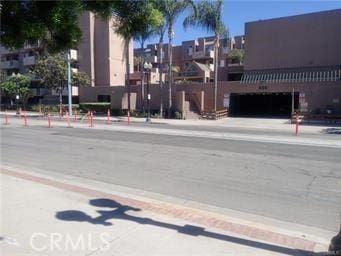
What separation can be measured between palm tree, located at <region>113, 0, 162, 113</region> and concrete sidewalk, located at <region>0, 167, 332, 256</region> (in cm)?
256

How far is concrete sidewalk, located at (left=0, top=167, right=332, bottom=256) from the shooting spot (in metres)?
4.60

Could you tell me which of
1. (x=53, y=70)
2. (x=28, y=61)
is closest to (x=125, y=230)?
(x=53, y=70)

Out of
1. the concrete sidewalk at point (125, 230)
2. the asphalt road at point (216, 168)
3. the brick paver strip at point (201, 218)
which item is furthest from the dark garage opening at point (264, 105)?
the concrete sidewalk at point (125, 230)

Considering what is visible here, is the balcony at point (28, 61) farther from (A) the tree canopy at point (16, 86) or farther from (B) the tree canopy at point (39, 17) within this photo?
(B) the tree canopy at point (39, 17)

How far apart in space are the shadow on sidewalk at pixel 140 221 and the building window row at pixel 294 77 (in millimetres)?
32073

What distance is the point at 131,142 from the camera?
15867mm

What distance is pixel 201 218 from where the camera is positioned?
5.87 m

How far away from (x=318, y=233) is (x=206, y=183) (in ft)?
11.0

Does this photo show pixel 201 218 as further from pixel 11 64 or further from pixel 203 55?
pixel 203 55

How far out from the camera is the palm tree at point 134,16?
139 inches

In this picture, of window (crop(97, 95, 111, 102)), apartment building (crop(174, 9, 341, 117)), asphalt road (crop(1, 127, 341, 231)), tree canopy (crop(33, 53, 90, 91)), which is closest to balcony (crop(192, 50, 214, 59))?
apartment building (crop(174, 9, 341, 117))

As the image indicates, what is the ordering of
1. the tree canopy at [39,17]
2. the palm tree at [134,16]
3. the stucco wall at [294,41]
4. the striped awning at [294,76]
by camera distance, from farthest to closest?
the stucco wall at [294,41]
the striped awning at [294,76]
the palm tree at [134,16]
the tree canopy at [39,17]

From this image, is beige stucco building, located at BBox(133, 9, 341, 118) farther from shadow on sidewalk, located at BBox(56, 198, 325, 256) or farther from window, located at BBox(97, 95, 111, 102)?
shadow on sidewalk, located at BBox(56, 198, 325, 256)

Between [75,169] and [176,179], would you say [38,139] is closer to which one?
[75,169]
